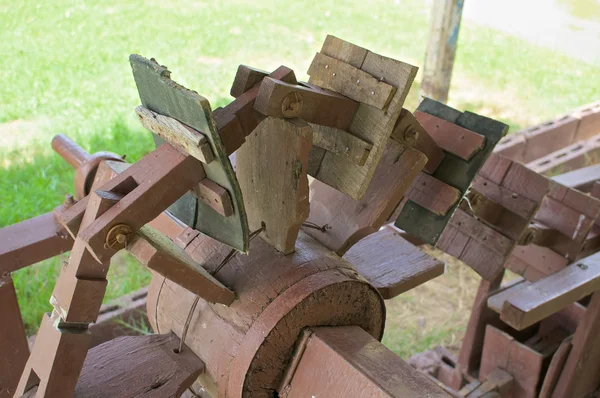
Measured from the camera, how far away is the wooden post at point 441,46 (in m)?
5.79

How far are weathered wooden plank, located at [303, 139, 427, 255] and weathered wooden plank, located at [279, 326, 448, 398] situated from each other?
221mm

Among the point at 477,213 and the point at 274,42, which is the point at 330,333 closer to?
the point at 477,213

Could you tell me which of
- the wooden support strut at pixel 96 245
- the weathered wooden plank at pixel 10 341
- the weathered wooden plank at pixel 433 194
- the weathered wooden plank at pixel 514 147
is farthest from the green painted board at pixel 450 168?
the weathered wooden plank at pixel 514 147

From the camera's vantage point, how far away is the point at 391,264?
1620 mm

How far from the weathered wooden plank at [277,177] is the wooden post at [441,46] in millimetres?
4903

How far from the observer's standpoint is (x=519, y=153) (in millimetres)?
4648

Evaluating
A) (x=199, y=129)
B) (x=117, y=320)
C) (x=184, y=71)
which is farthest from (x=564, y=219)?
(x=184, y=71)

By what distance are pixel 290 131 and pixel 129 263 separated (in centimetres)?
315

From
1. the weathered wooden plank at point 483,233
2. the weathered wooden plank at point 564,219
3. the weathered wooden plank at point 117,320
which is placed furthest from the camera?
the weathered wooden plank at point 117,320

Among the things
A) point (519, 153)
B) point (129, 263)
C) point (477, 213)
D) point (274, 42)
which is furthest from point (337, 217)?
point (274, 42)

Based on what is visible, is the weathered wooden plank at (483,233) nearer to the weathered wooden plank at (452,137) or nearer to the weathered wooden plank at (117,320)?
the weathered wooden plank at (452,137)

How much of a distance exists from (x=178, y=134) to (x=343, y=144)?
36 cm

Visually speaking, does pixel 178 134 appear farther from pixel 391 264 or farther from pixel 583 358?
pixel 583 358

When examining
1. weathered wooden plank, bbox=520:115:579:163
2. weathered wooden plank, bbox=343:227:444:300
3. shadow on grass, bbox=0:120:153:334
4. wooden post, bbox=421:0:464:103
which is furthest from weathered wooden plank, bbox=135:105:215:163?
wooden post, bbox=421:0:464:103
